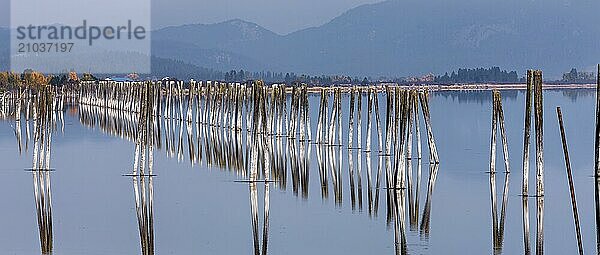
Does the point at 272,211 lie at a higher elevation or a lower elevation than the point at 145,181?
lower

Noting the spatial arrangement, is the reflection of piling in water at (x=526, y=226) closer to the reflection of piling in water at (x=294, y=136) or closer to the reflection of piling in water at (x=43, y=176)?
the reflection of piling in water at (x=294, y=136)

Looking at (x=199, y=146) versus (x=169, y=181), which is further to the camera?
(x=199, y=146)

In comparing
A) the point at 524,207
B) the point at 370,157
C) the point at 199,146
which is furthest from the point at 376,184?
the point at 199,146

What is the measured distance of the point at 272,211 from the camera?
26.0 meters

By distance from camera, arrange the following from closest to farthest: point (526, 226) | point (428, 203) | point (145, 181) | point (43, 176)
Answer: point (526, 226), point (428, 203), point (145, 181), point (43, 176)

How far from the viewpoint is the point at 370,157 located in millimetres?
38812

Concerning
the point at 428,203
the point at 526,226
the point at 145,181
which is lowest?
the point at 526,226

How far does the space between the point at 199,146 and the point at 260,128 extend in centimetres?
1396

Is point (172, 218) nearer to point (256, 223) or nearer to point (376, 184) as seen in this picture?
point (256, 223)

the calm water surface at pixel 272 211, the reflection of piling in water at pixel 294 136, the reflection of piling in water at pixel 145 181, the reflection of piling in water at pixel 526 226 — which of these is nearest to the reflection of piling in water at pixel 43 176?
the calm water surface at pixel 272 211

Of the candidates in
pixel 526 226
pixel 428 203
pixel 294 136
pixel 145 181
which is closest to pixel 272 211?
pixel 428 203

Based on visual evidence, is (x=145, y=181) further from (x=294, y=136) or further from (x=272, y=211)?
(x=294, y=136)

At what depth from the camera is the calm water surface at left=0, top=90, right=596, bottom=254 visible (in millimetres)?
22484

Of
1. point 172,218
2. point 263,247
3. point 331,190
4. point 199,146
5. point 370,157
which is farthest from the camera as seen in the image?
point 199,146
